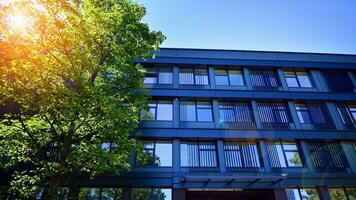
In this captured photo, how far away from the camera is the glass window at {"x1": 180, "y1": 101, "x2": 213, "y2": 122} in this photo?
1711 centimetres

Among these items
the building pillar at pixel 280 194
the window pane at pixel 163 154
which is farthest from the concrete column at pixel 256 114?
the window pane at pixel 163 154

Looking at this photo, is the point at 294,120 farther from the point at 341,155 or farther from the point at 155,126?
the point at 155,126

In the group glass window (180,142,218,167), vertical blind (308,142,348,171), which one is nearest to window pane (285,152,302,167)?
vertical blind (308,142,348,171)

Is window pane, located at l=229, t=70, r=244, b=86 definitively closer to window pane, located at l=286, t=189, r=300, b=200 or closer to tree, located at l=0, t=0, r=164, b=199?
window pane, located at l=286, t=189, r=300, b=200

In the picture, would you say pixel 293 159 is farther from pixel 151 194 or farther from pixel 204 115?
pixel 151 194

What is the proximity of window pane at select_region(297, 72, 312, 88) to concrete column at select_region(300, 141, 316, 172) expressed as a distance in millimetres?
5264

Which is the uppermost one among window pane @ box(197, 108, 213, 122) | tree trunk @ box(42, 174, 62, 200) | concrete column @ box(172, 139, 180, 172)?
window pane @ box(197, 108, 213, 122)

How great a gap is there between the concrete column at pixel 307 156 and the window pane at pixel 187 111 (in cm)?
771

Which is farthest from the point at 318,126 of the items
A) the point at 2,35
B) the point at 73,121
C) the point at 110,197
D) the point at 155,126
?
the point at 2,35

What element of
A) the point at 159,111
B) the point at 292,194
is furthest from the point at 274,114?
the point at 159,111

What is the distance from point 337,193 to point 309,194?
1.90 meters

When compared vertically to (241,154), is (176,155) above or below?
below

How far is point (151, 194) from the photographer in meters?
14.3

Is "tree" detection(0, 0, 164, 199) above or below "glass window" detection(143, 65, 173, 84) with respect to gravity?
below
